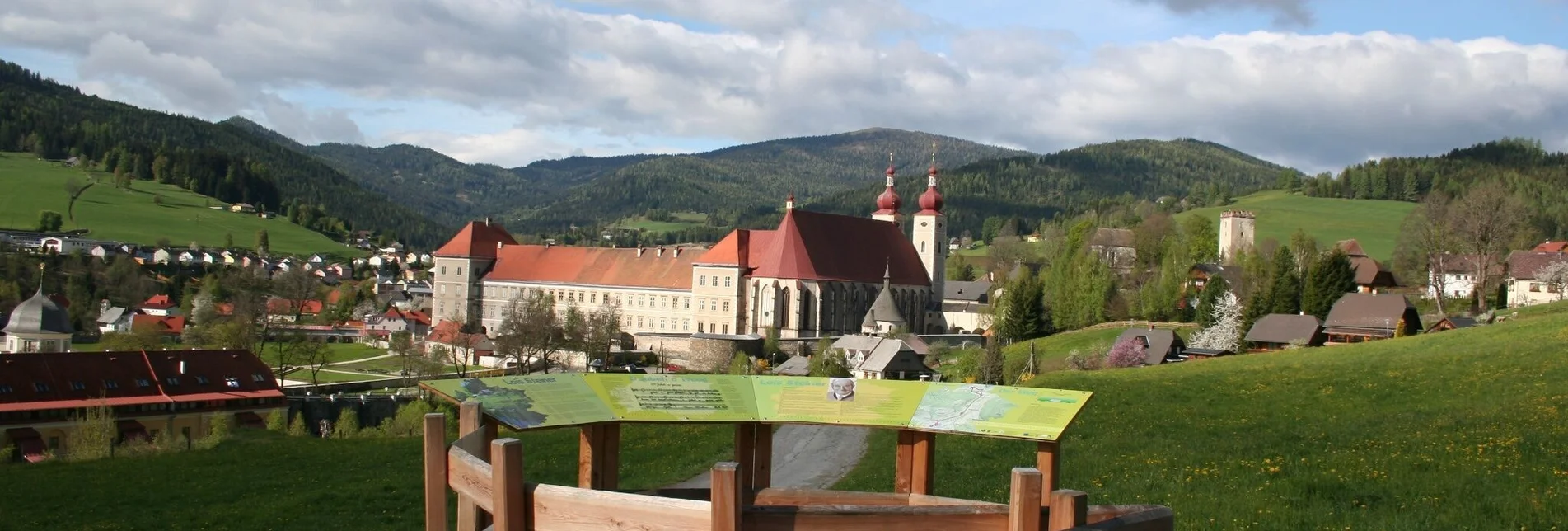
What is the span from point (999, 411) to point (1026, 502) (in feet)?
7.71

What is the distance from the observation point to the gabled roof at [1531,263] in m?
64.1

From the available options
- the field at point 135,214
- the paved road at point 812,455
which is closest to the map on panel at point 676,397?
the paved road at point 812,455

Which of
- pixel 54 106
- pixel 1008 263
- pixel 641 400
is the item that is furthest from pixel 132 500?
pixel 54 106

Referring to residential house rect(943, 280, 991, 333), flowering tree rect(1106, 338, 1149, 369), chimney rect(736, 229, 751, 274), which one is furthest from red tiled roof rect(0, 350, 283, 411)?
residential house rect(943, 280, 991, 333)

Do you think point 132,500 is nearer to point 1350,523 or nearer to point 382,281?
point 1350,523

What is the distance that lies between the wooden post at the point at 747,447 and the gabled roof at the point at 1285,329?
46.4m

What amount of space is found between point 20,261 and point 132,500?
94.8 metres

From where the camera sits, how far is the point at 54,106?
197 m

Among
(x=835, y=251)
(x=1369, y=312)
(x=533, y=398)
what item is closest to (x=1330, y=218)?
(x=835, y=251)

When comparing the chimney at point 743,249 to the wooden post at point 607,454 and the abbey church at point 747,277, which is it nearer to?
the abbey church at point 747,277

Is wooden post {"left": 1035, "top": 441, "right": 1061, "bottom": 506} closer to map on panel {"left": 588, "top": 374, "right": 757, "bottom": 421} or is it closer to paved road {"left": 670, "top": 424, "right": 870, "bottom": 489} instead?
map on panel {"left": 588, "top": 374, "right": 757, "bottom": 421}

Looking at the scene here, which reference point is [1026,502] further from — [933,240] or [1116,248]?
[1116,248]

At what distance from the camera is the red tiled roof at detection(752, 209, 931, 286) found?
77.1 meters

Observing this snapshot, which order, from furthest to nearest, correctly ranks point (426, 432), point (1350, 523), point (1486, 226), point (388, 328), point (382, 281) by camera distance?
point (382, 281) → point (388, 328) → point (1486, 226) → point (1350, 523) → point (426, 432)
